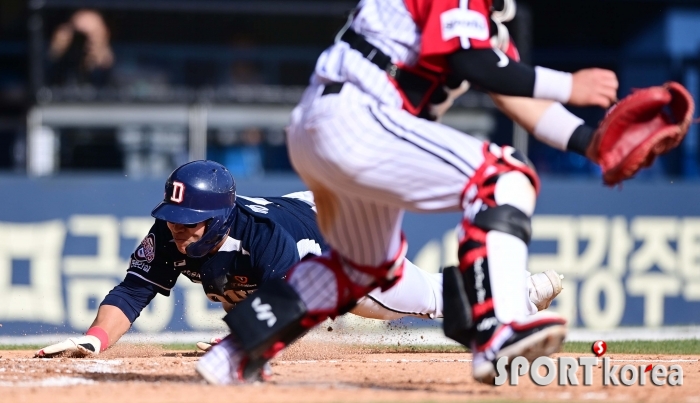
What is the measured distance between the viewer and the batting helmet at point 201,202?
17.7ft

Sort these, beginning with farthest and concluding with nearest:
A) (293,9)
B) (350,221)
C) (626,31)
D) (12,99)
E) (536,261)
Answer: (626,31) → (12,99) → (293,9) → (536,261) → (350,221)

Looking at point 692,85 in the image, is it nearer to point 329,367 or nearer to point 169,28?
point 169,28

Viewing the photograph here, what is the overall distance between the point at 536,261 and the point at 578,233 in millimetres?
525

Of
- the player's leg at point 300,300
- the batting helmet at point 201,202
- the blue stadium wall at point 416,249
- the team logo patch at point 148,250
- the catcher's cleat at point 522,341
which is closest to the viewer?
the catcher's cleat at point 522,341

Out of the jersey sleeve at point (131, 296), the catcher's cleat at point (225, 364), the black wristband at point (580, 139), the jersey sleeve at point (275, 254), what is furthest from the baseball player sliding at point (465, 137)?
the jersey sleeve at point (131, 296)

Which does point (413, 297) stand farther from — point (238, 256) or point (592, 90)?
point (592, 90)

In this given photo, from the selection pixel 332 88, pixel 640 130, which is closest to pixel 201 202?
pixel 332 88

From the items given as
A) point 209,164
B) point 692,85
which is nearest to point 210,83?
point 692,85

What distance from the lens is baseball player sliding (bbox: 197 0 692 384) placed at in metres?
3.62

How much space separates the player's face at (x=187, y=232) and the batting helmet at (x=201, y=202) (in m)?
0.03

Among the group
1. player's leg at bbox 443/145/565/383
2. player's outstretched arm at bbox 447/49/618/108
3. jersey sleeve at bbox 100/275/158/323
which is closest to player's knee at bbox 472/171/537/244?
player's leg at bbox 443/145/565/383

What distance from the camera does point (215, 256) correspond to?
5.68 m

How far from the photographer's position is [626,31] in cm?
1481

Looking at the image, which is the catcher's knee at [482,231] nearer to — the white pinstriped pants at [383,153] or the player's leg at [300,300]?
the white pinstriped pants at [383,153]
